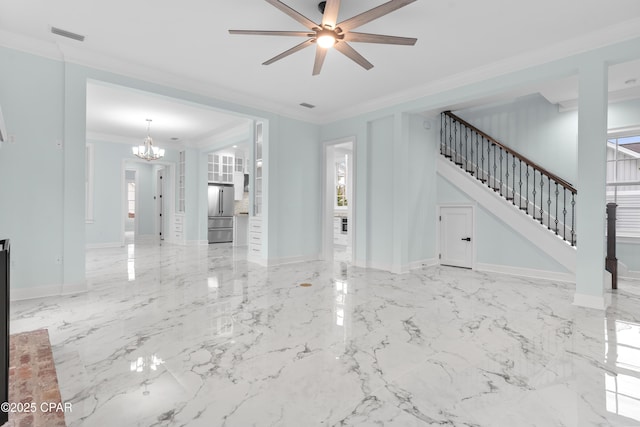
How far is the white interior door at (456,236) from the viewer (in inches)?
232

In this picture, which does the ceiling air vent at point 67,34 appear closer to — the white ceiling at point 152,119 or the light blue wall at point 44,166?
the light blue wall at point 44,166

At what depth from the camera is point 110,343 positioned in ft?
8.36

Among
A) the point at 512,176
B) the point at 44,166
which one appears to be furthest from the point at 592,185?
the point at 44,166

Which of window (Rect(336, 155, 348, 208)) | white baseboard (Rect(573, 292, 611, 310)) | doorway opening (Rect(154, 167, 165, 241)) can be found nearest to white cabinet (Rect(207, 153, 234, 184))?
doorway opening (Rect(154, 167, 165, 241))

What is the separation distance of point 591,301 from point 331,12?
399 centimetres

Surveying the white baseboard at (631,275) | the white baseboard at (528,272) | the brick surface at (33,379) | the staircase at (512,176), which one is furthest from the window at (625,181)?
the brick surface at (33,379)

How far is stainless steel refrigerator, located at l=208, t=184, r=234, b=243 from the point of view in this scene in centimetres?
996

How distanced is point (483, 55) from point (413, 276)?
325cm

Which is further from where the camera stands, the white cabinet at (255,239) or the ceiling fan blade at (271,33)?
the white cabinet at (255,239)

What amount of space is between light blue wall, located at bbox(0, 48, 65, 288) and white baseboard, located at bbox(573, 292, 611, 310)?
604cm

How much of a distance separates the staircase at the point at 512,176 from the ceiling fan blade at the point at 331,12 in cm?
424

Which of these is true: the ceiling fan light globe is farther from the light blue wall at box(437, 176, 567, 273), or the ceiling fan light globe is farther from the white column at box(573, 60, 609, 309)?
the light blue wall at box(437, 176, 567, 273)

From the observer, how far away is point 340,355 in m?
2.36

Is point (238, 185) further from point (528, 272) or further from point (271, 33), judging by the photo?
point (528, 272)
